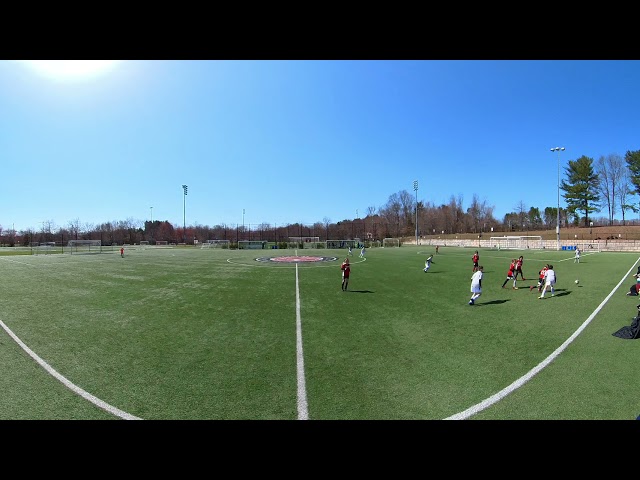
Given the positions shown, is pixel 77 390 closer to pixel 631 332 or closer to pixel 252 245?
pixel 631 332

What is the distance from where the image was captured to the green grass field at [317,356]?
516 centimetres

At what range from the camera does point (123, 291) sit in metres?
15.9

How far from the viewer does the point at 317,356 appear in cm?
745

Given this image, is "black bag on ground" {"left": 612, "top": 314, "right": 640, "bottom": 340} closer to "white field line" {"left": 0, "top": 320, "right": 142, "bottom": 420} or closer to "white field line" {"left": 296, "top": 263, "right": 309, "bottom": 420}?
"white field line" {"left": 296, "top": 263, "right": 309, "bottom": 420}

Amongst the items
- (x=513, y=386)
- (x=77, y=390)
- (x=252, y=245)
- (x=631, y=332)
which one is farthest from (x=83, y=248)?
(x=631, y=332)

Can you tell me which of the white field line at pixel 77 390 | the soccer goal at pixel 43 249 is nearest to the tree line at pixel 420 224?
the soccer goal at pixel 43 249

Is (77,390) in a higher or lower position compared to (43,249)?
lower

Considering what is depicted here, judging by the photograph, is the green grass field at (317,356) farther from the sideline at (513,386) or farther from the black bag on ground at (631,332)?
the black bag on ground at (631,332)

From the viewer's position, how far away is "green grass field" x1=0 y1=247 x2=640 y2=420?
5.16 metres
